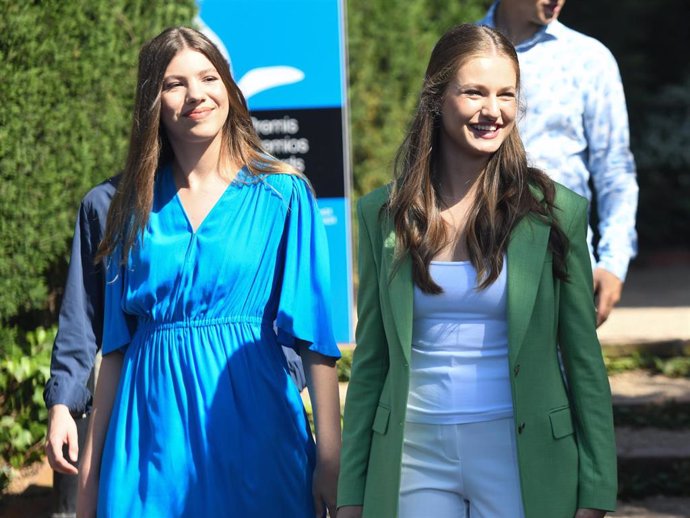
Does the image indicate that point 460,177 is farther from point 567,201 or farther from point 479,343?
point 479,343

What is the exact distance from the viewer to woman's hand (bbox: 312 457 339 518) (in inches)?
129

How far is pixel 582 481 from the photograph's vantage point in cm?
304

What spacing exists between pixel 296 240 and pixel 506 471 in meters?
0.84

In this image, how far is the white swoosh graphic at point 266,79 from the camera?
7.50 m

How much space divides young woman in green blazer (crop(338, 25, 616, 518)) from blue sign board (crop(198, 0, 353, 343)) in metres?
4.22

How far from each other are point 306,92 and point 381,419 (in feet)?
15.1

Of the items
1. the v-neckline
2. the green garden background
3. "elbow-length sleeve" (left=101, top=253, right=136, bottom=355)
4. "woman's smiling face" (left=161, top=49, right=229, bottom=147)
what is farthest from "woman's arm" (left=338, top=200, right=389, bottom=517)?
the green garden background

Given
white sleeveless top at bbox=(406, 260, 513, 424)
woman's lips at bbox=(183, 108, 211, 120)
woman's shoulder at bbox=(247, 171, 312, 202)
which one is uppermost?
woman's lips at bbox=(183, 108, 211, 120)

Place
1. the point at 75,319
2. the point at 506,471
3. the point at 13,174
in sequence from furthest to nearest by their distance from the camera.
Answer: the point at 13,174, the point at 75,319, the point at 506,471

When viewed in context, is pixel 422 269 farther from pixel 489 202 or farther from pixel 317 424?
pixel 317 424

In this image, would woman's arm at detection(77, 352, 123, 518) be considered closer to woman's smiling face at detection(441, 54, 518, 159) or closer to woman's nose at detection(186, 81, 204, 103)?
woman's nose at detection(186, 81, 204, 103)

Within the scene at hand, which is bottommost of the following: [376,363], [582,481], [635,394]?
[635,394]

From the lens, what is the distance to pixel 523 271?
303 cm

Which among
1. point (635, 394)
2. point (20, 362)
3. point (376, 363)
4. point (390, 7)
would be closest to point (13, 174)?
point (20, 362)
